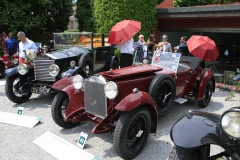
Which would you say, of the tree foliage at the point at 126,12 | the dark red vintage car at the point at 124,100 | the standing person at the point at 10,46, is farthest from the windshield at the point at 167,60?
the standing person at the point at 10,46

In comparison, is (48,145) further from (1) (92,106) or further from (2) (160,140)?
(2) (160,140)

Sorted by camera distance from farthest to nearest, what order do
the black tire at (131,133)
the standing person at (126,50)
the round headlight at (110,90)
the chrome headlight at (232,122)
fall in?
the standing person at (126,50)
the round headlight at (110,90)
the black tire at (131,133)
the chrome headlight at (232,122)

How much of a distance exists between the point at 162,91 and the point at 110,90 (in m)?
1.25

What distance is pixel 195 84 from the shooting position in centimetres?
500

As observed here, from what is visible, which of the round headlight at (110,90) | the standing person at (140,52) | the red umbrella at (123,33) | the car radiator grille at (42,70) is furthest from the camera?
the standing person at (140,52)

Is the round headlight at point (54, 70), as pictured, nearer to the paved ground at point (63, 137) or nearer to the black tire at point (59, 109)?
the paved ground at point (63, 137)

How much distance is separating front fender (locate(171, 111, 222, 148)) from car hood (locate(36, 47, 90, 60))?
3.77 m

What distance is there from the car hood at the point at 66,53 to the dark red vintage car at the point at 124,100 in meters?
1.48

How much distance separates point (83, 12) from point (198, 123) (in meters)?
16.4

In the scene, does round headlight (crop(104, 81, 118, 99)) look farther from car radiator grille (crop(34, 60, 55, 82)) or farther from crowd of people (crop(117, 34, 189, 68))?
crowd of people (crop(117, 34, 189, 68))

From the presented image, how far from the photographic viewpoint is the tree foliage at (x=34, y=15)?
1018 cm

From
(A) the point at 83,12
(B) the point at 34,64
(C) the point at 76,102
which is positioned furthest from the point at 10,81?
(A) the point at 83,12

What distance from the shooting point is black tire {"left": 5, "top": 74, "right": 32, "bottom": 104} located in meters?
5.09

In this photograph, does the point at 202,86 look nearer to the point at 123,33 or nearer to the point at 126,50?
the point at 126,50
